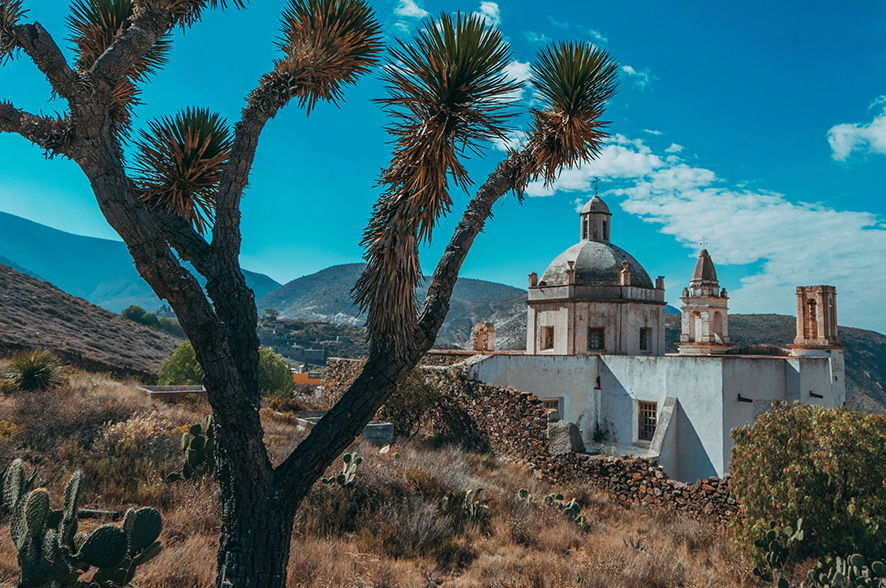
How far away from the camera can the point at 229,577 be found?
457 cm

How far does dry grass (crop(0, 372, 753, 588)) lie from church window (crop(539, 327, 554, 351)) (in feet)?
45.8

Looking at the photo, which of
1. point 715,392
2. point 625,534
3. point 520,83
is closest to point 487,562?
point 625,534

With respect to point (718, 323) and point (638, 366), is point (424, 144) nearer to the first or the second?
point (638, 366)

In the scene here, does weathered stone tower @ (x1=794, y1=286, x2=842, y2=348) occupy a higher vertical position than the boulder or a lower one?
higher

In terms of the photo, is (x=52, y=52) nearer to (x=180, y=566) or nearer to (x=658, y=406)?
(x=180, y=566)

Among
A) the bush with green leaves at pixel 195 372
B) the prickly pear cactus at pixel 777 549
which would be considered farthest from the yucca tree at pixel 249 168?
the bush with green leaves at pixel 195 372

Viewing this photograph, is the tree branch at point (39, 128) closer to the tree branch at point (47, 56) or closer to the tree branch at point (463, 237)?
the tree branch at point (47, 56)

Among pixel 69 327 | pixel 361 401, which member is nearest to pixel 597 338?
pixel 361 401

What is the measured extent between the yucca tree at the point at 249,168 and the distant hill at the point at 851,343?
5188 cm

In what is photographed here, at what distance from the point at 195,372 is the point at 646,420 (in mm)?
20649

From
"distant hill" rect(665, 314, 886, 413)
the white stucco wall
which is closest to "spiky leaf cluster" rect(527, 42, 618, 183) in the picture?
the white stucco wall

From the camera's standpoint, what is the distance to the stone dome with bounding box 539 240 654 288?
25047mm

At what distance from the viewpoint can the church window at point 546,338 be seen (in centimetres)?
2534

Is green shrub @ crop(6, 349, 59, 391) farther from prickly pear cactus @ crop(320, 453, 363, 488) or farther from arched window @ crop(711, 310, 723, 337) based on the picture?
arched window @ crop(711, 310, 723, 337)
